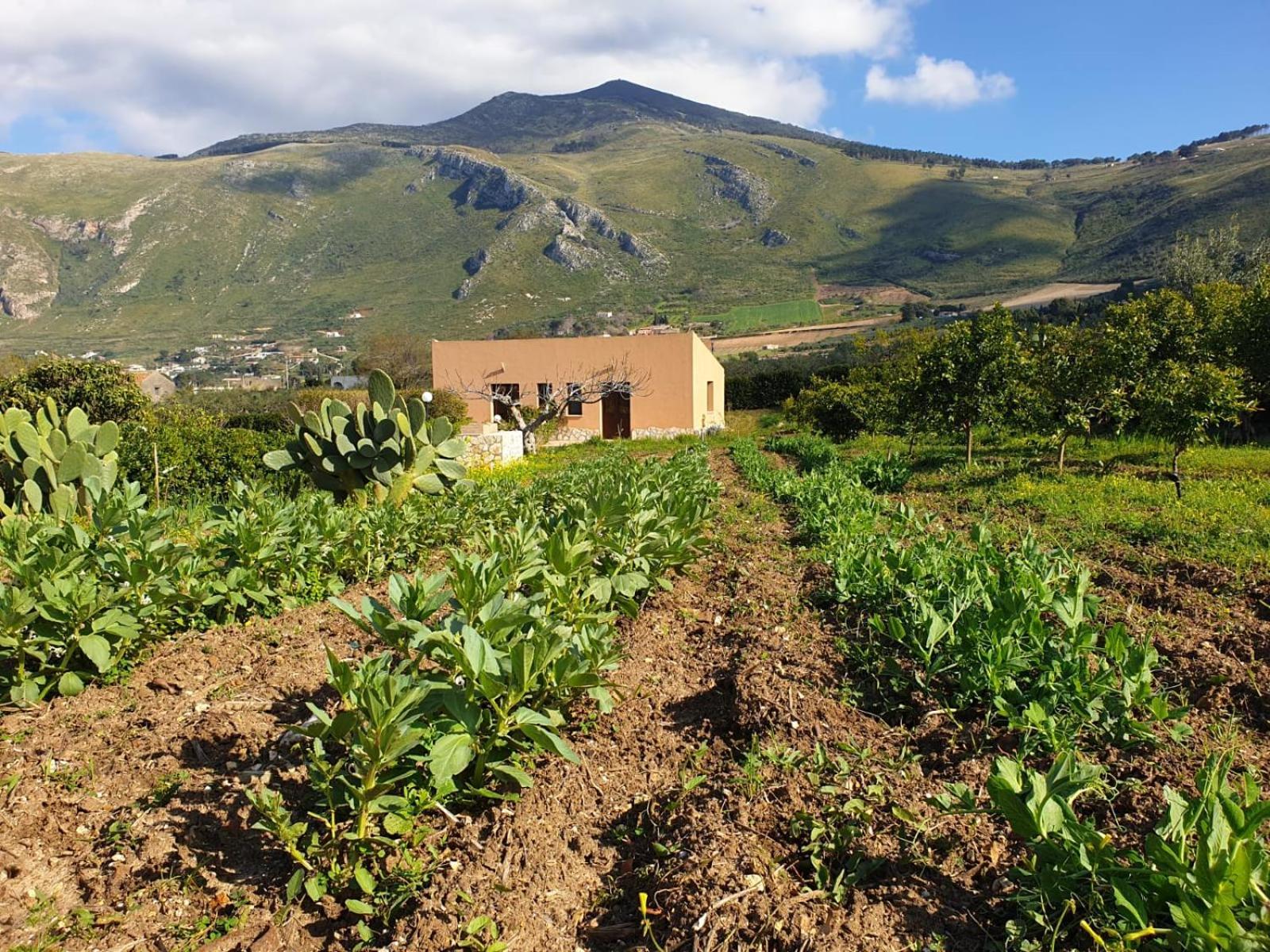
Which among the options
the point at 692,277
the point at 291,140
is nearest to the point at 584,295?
the point at 692,277

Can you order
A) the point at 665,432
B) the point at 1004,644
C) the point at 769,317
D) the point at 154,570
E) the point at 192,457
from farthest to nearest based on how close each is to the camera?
the point at 769,317, the point at 665,432, the point at 192,457, the point at 154,570, the point at 1004,644

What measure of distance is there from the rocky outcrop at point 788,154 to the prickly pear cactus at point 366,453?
116047 mm

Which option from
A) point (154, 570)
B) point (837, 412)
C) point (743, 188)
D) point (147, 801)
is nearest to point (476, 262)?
point (743, 188)

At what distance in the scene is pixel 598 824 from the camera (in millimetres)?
2504

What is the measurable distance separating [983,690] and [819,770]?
0.87 metres

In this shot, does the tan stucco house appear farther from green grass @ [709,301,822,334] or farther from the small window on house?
green grass @ [709,301,822,334]

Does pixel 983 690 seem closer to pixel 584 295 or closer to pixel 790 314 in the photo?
pixel 790 314

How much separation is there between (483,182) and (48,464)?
105 m

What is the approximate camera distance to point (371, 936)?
1979 mm

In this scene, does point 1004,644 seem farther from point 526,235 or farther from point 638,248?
point 526,235

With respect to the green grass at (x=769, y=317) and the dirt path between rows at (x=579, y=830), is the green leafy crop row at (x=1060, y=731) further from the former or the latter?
the green grass at (x=769, y=317)

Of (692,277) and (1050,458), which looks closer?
(1050,458)

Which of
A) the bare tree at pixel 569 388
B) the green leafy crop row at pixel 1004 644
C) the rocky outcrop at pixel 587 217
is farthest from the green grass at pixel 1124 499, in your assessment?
the rocky outcrop at pixel 587 217

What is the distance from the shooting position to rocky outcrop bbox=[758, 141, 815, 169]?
114 m
